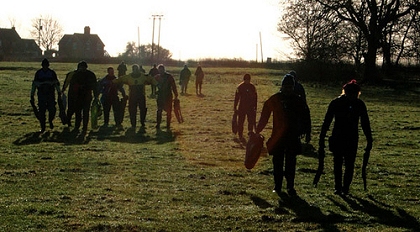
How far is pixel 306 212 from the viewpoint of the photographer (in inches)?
389

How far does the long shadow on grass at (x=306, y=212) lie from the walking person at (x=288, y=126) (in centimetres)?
47

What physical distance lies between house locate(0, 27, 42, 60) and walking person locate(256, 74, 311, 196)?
125155 millimetres

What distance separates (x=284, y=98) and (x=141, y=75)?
10470mm

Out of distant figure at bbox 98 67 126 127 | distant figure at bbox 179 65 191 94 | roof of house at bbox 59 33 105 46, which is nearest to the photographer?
distant figure at bbox 98 67 126 127

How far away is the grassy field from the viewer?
9.16 meters

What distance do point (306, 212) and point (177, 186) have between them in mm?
2624

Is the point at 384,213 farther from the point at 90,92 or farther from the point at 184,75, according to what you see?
the point at 184,75

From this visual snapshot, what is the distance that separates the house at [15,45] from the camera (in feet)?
444

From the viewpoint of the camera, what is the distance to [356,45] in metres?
50.8

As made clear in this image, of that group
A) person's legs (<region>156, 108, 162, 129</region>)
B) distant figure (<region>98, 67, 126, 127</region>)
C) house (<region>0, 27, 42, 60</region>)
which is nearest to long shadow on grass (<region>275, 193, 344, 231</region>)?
person's legs (<region>156, 108, 162, 129</region>)

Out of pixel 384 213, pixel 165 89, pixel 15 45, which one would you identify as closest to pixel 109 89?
pixel 165 89

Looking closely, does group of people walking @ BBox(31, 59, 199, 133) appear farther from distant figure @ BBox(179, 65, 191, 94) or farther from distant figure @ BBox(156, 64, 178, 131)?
distant figure @ BBox(179, 65, 191, 94)

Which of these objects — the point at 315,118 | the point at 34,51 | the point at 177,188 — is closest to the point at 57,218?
the point at 177,188

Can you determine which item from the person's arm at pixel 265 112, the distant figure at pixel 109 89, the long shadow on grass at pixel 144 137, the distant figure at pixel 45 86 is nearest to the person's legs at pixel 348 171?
the person's arm at pixel 265 112
